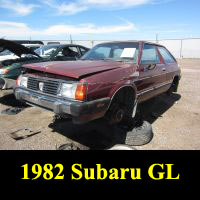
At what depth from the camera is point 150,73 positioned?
4055 mm

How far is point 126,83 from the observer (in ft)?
10.7

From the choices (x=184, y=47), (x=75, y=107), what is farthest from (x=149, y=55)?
(x=184, y=47)

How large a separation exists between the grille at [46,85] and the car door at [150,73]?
1486 millimetres

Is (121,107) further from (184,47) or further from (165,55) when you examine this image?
(184,47)

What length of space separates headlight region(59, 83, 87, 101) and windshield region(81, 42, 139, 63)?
140 cm

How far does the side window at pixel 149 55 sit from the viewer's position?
3.92 metres

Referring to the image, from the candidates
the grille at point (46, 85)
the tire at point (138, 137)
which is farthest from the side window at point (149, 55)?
the grille at point (46, 85)

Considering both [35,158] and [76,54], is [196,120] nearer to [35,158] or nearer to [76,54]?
[35,158]

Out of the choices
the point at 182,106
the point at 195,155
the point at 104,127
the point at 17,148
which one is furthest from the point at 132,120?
the point at 182,106

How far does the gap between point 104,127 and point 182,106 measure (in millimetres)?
2570

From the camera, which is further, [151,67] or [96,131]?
[151,67]

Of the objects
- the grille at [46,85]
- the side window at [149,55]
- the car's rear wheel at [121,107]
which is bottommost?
the car's rear wheel at [121,107]

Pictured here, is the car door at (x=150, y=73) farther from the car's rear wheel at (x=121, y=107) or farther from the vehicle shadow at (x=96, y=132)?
the vehicle shadow at (x=96, y=132)

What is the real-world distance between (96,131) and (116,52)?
1595 millimetres
